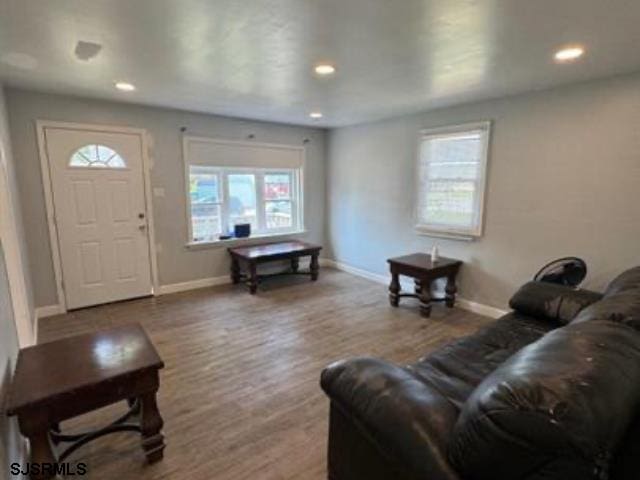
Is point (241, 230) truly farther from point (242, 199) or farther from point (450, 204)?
point (450, 204)

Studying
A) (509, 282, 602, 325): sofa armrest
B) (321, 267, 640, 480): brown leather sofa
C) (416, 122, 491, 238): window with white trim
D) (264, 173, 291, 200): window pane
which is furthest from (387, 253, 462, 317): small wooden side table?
(264, 173, 291, 200): window pane

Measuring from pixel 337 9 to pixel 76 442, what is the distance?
2.66m

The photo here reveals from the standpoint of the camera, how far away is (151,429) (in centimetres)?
185

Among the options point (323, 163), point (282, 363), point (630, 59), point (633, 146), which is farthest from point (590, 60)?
point (323, 163)

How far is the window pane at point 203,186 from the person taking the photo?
15.5ft

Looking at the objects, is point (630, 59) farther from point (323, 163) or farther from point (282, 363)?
point (323, 163)

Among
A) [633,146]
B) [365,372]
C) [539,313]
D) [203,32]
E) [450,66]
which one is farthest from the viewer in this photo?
[633,146]

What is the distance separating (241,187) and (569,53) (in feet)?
13.2

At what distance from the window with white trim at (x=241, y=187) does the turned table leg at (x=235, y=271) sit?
419mm

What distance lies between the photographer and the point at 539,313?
246 cm

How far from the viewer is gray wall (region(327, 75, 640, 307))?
2.88 metres

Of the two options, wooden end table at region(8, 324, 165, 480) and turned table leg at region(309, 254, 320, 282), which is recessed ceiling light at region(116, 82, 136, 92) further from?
turned table leg at region(309, 254, 320, 282)

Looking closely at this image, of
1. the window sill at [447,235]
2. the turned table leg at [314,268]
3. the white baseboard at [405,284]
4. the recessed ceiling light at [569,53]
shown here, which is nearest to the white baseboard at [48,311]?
the turned table leg at [314,268]

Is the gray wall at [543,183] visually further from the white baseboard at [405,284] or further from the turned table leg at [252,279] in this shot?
the turned table leg at [252,279]
